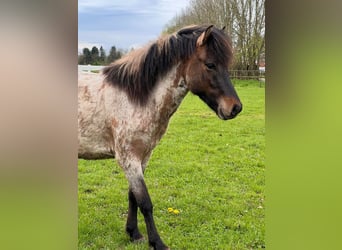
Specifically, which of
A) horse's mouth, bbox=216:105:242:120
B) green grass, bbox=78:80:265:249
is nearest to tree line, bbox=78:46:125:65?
green grass, bbox=78:80:265:249

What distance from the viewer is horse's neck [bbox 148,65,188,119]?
4.00 ft

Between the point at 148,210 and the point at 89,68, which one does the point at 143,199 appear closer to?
the point at 148,210

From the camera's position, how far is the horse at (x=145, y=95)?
3.74 feet

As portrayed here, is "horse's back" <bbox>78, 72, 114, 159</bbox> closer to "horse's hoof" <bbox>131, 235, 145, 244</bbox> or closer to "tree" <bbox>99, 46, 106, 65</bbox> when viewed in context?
"tree" <bbox>99, 46, 106, 65</bbox>

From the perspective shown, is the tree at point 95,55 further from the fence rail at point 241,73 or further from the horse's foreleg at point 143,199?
the horse's foreleg at point 143,199

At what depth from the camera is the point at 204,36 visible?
112cm

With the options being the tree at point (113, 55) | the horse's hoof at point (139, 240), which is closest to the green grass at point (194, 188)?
the horse's hoof at point (139, 240)

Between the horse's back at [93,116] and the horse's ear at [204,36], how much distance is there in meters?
0.38

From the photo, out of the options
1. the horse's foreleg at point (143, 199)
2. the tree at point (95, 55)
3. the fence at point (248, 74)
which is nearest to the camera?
Result: the fence at point (248, 74)

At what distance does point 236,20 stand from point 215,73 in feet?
0.64
